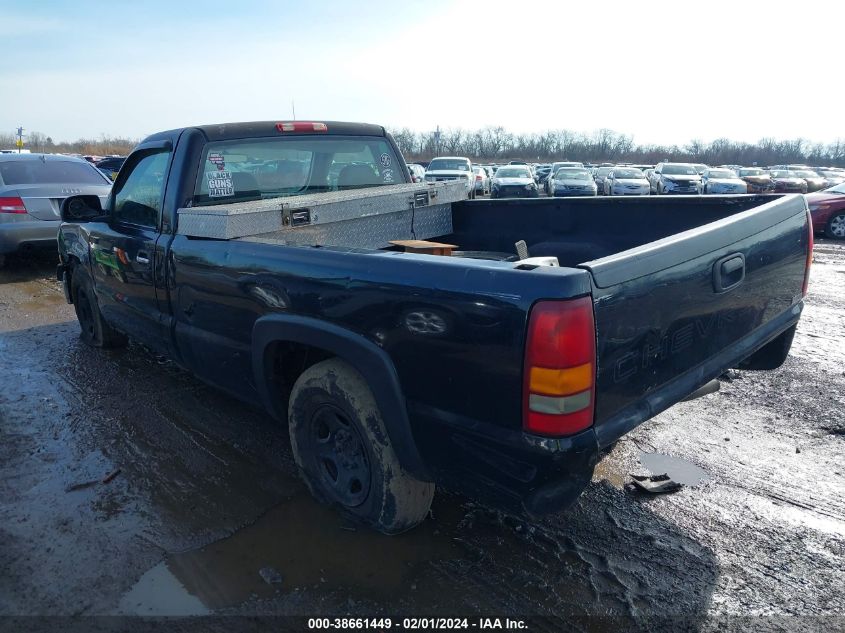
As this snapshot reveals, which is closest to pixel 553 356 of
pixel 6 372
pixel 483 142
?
pixel 6 372

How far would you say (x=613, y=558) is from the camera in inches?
109

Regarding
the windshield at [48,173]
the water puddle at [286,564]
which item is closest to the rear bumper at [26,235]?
the windshield at [48,173]

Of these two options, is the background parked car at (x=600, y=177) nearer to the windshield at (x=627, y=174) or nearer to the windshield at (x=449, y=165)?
the windshield at (x=627, y=174)

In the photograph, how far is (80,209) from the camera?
484 centimetres

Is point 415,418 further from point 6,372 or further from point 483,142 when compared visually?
point 483,142

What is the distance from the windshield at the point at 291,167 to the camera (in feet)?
12.7

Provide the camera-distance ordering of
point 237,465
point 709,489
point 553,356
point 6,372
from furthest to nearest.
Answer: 1. point 6,372
2. point 237,465
3. point 709,489
4. point 553,356

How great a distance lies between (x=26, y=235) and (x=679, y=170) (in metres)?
24.1

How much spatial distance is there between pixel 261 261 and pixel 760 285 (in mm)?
2398

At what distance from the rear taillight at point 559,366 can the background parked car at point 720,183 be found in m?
22.4

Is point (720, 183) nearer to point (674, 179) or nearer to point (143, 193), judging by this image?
point (674, 179)

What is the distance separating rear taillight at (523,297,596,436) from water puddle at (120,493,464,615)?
1040mm

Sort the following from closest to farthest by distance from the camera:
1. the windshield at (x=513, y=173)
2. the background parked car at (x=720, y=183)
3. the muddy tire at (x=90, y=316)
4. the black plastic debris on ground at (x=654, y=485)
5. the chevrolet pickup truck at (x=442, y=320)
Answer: the chevrolet pickup truck at (x=442, y=320)
the black plastic debris on ground at (x=654, y=485)
the muddy tire at (x=90, y=316)
the background parked car at (x=720, y=183)
the windshield at (x=513, y=173)

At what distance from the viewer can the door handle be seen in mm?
2617
